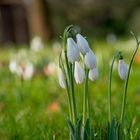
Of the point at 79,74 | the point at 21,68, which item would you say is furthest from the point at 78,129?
the point at 21,68

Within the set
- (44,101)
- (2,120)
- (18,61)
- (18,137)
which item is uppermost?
(18,61)

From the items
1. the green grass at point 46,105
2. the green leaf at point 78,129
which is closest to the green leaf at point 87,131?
the green leaf at point 78,129

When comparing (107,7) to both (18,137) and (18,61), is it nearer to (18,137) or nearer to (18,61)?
(18,61)

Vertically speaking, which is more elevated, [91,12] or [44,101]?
[91,12]

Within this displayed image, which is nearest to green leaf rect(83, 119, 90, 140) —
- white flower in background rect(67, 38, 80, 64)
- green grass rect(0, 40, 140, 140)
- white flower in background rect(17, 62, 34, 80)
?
green grass rect(0, 40, 140, 140)

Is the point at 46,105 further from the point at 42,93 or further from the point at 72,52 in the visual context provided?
the point at 72,52

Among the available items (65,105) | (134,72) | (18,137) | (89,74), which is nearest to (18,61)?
(65,105)

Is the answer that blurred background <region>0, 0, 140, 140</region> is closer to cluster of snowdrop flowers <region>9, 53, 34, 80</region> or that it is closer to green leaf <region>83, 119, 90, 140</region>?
cluster of snowdrop flowers <region>9, 53, 34, 80</region>
